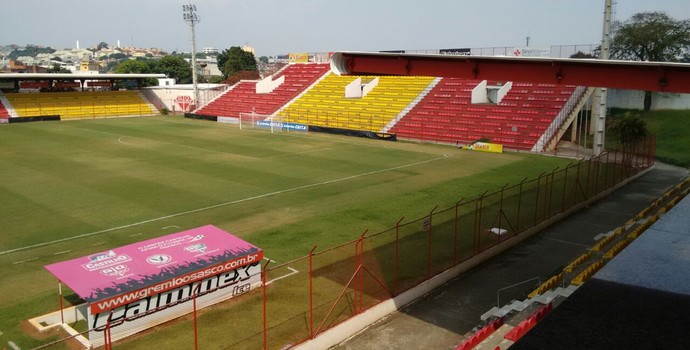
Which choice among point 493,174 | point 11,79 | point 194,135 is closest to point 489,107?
point 493,174

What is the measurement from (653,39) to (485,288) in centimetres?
4881

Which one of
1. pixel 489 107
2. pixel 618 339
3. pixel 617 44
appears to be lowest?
pixel 618 339

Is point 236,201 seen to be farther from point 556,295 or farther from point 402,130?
point 402,130

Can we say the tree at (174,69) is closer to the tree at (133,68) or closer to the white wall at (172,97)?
the tree at (133,68)

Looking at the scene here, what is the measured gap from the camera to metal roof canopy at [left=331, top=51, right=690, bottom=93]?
41.8ft

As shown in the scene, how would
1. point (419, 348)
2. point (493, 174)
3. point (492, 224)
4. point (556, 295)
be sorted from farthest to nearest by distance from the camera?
point (493, 174) < point (492, 224) < point (556, 295) < point (419, 348)

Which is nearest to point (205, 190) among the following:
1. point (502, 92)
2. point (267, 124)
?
point (267, 124)

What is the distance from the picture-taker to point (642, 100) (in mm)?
51812

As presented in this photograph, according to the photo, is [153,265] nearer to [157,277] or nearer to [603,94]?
[157,277]

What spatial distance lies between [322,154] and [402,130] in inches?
553

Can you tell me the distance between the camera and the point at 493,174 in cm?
3259

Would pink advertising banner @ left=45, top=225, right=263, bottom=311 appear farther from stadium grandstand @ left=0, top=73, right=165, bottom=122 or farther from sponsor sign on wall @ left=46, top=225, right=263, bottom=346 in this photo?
stadium grandstand @ left=0, top=73, right=165, bottom=122

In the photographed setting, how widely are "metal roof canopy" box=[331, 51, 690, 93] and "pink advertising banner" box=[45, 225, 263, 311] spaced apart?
6.65 metres

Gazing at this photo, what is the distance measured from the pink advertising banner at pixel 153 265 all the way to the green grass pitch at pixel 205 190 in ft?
4.32
